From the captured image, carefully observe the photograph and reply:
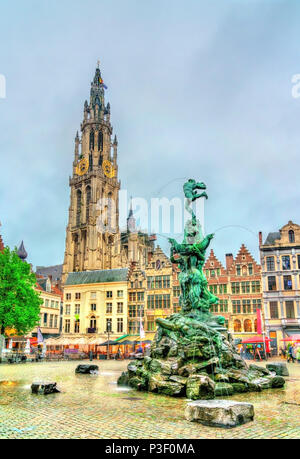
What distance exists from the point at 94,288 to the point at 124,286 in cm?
542

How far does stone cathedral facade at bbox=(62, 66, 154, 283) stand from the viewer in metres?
96.6

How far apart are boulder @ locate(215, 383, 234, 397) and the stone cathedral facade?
78.6 meters

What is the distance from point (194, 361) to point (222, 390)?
7.54 ft

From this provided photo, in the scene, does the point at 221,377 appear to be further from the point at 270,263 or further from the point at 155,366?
the point at 270,263

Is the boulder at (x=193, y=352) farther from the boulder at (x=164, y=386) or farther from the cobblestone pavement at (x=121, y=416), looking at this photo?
the cobblestone pavement at (x=121, y=416)

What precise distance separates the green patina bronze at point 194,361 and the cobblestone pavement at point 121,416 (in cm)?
63

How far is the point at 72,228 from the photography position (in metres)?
102

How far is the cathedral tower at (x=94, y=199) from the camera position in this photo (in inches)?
3797

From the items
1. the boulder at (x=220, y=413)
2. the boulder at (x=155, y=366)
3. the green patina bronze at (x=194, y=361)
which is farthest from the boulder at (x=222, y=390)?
the boulder at (x=220, y=413)

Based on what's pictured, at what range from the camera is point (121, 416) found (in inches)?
371

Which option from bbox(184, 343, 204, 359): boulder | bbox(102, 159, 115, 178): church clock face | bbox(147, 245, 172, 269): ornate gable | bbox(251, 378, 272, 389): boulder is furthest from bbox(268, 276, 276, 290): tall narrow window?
bbox(102, 159, 115, 178): church clock face

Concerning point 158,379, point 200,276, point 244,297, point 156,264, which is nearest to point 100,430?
point 158,379

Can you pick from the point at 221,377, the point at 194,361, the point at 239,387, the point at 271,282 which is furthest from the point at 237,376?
the point at 271,282

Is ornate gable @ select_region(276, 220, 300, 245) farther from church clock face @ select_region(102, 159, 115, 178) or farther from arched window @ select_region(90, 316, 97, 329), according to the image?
church clock face @ select_region(102, 159, 115, 178)
